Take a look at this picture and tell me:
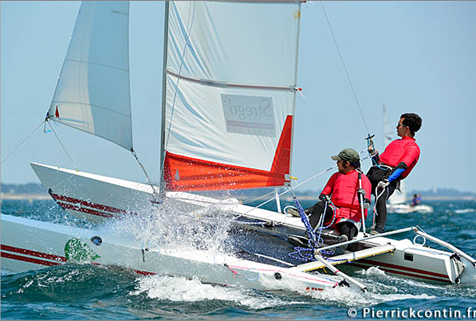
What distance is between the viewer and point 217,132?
6.61 metres

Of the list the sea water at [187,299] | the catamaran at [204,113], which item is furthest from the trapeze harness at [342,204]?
the sea water at [187,299]

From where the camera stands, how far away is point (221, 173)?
22.0 feet

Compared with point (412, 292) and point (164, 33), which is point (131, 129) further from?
point (412, 292)

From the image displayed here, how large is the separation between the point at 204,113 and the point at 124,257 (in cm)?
187

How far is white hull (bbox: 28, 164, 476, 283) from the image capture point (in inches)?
250

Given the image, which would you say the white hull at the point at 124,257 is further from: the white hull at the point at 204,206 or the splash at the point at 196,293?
the white hull at the point at 204,206

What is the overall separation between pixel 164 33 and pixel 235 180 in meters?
1.89

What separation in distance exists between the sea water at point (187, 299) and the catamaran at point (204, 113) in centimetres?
32

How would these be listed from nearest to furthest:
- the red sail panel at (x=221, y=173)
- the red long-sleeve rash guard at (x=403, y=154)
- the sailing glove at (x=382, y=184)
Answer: the red sail panel at (x=221, y=173) < the sailing glove at (x=382, y=184) < the red long-sleeve rash guard at (x=403, y=154)

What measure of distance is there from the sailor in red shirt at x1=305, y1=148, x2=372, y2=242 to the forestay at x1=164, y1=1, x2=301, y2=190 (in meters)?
0.60

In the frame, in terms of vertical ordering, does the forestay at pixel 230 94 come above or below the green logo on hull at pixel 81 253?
above

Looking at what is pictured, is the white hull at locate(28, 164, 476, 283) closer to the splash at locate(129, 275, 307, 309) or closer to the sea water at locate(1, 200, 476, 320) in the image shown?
the sea water at locate(1, 200, 476, 320)

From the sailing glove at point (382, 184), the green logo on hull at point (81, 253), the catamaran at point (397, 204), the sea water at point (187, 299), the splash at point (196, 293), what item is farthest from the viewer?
the catamaran at point (397, 204)

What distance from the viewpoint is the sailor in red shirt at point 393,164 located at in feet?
22.3
